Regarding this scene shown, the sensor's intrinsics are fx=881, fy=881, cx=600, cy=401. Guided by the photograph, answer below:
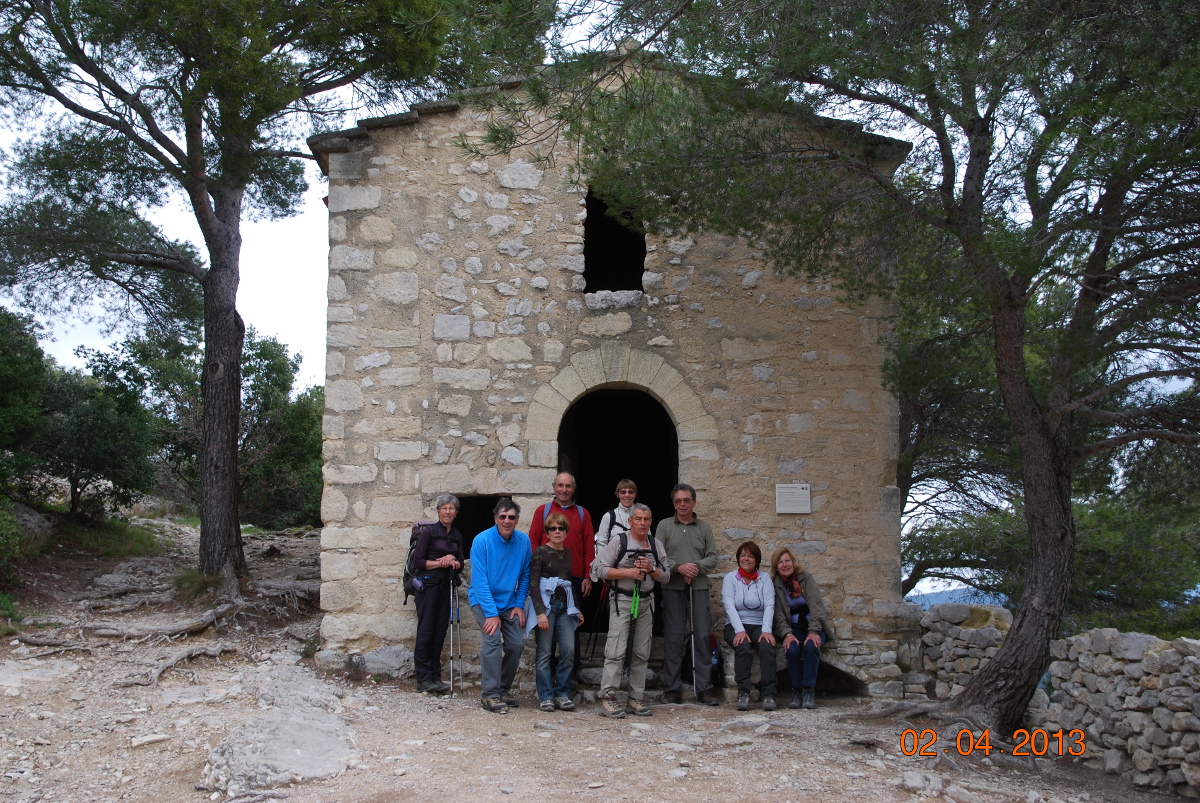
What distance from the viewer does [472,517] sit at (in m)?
8.10

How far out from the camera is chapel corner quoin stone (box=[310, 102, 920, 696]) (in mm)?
6832

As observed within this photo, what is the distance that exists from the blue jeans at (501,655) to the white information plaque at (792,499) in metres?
2.24

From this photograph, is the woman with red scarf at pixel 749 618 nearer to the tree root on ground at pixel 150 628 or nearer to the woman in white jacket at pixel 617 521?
the woman in white jacket at pixel 617 521

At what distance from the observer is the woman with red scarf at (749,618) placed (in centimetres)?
626

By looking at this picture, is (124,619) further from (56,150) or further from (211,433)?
(56,150)

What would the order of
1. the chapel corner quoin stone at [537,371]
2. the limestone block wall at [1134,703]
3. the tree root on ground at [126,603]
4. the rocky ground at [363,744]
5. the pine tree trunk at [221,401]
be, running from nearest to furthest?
the rocky ground at [363,744] → the limestone block wall at [1134,703] → the chapel corner quoin stone at [537,371] → the tree root on ground at [126,603] → the pine tree trunk at [221,401]

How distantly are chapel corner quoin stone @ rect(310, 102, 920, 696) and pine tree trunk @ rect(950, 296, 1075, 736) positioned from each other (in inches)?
45.9

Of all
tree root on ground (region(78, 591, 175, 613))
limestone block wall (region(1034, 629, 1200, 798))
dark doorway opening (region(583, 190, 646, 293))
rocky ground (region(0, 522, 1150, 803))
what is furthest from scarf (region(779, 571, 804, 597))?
tree root on ground (region(78, 591, 175, 613))

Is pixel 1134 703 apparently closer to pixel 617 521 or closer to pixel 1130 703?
pixel 1130 703

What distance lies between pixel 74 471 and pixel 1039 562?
10.3 metres

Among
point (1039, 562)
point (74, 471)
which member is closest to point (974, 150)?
point (1039, 562)

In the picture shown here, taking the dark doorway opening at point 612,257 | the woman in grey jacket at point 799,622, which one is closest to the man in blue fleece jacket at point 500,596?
the woman in grey jacket at point 799,622

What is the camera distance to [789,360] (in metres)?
7.04
